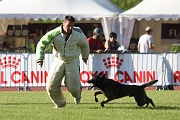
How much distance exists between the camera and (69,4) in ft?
96.0

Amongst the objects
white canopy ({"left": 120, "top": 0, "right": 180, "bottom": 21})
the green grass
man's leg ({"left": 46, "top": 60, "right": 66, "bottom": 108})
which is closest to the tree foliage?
white canopy ({"left": 120, "top": 0, "right": 180, "bottom": 21})

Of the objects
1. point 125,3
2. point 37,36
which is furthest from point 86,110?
point 125,3

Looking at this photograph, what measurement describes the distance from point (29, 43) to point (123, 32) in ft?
18.0

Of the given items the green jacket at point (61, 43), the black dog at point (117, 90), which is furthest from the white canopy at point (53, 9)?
the green jacket at point (61, 43)

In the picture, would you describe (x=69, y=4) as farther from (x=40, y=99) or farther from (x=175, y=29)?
(x=40, y=99)

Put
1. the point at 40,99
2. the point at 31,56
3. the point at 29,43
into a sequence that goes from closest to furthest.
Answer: the point at 40,99, the point at 31,56, the point at 29,43

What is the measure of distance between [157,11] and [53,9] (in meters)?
3.72

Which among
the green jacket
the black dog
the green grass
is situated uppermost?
the green jacket

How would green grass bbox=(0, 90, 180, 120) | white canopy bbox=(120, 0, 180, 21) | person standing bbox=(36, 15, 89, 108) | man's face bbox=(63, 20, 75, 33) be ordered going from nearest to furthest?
green grass bbox=(0, 90, 180, 120)
man's face bbox=(63, 20, 75, 33)
person standing bbox=(36, 15, 89, 108)
white canopy bbox=(120, 0, 180, 21)

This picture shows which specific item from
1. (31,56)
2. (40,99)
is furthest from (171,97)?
(31,56)

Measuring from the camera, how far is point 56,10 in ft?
94.0

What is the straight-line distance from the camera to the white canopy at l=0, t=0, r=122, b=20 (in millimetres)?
28453

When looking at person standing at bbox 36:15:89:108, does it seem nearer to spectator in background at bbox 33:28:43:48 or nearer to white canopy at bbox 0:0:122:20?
white canopy at bbox 0:0:122:20

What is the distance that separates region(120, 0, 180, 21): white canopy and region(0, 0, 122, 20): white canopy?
87cm
